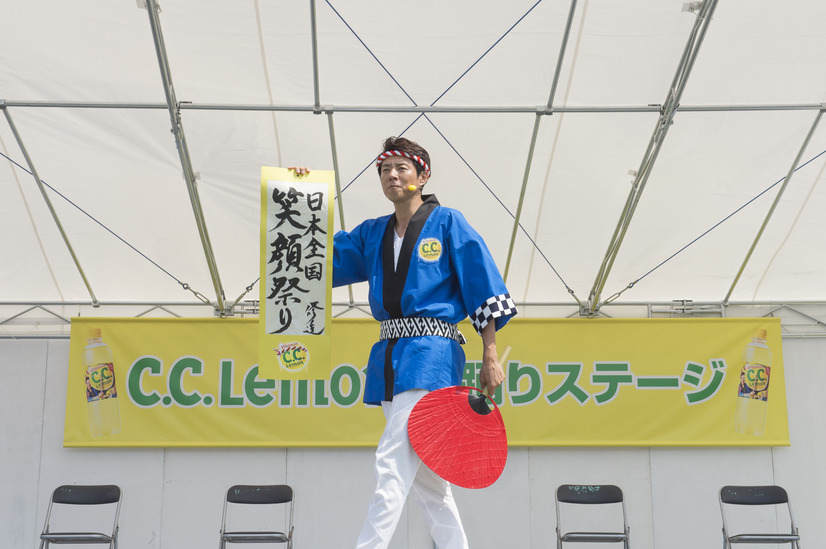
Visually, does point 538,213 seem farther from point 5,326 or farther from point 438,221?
point 5,326

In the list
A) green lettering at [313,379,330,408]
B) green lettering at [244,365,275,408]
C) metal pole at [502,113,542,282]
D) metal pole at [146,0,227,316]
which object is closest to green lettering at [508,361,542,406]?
metal pole at [502,113,542,282]

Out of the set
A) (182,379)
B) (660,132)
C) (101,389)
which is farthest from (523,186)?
(101,389)

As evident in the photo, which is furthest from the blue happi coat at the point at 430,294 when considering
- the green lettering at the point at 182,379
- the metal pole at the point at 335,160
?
the green lettering at the point at 182,379

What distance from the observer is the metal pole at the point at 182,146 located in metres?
4.27

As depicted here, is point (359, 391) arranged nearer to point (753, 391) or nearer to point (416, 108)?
point (416, 108)

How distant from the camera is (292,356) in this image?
330cm

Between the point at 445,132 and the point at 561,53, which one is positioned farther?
the point at 445,132

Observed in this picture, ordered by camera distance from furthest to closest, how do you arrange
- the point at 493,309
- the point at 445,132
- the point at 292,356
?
the point at 445,132, the point at 292,356, the point at 493,309

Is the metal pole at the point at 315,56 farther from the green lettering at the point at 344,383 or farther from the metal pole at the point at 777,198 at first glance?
the metal pole at the point at 777,198

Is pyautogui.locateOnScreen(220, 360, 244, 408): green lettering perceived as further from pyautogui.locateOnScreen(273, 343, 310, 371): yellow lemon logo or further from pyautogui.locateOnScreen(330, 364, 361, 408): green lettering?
pyautogui.locateOnScreen(273, 343, 310, 371): yellow lemon logo

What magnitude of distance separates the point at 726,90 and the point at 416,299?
125 inches

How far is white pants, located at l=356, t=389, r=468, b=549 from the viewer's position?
2.36 metres

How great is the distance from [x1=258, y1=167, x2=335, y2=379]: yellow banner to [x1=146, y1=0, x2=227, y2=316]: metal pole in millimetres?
1508

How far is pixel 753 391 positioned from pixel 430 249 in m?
4.13
